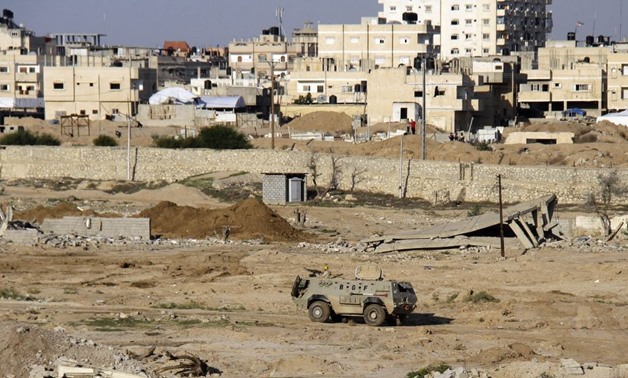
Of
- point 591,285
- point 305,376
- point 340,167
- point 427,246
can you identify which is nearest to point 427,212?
point 340,167

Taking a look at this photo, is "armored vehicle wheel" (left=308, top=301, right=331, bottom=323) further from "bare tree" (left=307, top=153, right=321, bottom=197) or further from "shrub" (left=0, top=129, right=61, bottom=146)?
"shrub" (left=0, top=129, right=61, bottom=146)

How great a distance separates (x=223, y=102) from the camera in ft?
284

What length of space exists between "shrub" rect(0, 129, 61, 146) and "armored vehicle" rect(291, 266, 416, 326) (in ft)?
148

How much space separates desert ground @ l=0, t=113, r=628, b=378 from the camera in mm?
25078

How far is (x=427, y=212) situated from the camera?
52.5m

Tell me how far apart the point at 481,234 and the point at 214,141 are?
94.9 ft

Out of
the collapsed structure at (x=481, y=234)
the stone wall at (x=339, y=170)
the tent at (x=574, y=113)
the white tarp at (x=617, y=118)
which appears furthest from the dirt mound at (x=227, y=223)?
the tent at (x=574, y=113)

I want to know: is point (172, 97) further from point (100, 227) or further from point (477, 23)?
point (100, 227)

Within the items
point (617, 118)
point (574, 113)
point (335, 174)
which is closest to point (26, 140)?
point (335, 174)

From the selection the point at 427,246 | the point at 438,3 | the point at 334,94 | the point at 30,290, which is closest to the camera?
the point at 30,290

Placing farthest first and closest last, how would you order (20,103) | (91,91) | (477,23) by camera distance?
(477,23) < (20,103) < (91,91)

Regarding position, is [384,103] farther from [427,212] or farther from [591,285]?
[591,285]

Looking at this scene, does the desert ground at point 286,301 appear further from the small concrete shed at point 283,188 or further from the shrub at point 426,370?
the small concrete shed at point 283,188

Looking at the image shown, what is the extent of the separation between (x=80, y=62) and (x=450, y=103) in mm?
27958
